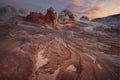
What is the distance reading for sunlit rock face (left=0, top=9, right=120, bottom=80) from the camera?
21.2 feet

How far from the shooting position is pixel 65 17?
14188 millimetres

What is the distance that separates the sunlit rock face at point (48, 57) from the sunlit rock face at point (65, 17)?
15.4ft

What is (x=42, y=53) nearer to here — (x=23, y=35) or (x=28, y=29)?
(x=23, y=35)

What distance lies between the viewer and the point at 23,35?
820 cm

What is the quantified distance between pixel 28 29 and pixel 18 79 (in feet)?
12.0

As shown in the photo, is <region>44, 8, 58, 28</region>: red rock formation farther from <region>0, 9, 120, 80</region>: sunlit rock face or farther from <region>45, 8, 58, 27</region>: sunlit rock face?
<region>0, 9, 120, 80</region>: sunlit rock face

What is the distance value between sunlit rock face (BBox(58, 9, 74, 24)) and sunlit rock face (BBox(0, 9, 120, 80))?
4697 mm

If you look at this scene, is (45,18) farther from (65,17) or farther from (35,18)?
(65,17)

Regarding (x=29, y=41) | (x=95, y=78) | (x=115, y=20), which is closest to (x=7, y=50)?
(x=29, y=41)

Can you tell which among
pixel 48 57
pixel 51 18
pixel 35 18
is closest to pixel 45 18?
pixel 51 18

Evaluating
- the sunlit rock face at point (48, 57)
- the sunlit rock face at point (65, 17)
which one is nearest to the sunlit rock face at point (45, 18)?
the sunlit rock face at point (48, 57)

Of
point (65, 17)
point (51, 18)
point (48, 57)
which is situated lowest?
point (48, 57)

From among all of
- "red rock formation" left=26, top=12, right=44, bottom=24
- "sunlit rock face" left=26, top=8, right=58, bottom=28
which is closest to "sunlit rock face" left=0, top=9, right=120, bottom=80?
"red rock formation" left=26, top=12, right=44, bottom=24

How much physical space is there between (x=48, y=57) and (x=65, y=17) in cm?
757
